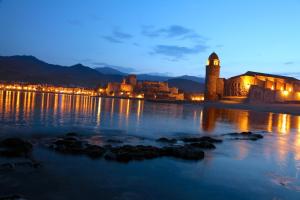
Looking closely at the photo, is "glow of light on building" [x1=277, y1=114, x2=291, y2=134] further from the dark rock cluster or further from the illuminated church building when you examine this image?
the illuminated church building

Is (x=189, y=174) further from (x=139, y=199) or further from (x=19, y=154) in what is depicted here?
(x=19, y=154)

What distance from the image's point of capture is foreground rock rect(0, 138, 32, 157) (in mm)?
10455

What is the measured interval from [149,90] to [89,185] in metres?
130

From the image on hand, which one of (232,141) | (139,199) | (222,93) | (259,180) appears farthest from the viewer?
(222,93)

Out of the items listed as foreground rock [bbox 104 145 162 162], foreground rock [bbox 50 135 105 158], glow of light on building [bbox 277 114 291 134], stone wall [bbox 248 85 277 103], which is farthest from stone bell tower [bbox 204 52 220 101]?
foreground rock [bbox 50 135 105 158]

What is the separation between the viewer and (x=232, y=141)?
16.9 metres

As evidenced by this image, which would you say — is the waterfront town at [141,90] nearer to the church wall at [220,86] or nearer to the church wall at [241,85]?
the church wall at [220,86]

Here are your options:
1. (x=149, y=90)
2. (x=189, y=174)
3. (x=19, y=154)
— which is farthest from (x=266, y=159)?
(x=149, y=90)

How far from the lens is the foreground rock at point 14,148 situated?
1045 centimetres

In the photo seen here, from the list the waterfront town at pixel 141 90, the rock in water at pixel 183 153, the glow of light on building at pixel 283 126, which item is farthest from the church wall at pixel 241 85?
the rock in water at pixel 183 153

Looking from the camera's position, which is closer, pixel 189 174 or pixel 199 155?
pixel 189 174

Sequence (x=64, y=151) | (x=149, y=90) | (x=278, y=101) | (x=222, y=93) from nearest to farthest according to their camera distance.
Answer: (x=64, y=151), (x=278, y=101), (x=222, y=93), (x=149, y=90)

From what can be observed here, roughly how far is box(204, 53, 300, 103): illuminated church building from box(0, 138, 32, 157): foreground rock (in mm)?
60807

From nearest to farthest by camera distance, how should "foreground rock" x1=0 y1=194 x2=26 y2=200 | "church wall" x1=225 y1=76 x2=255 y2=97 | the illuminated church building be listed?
"foreground rock" x1=0 y1=194 x2=26 y2=200, the illuminated church building, "church wall" x1=225 y1=76 x2=255 y2=97
